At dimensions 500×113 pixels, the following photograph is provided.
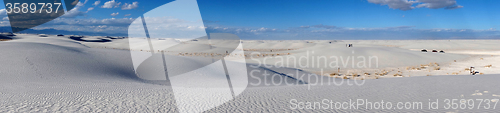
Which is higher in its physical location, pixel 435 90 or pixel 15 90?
pixel 15 90

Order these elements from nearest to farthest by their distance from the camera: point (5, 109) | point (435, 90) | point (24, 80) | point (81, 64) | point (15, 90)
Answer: point (5, 109) < point (15, 90) < point (435, 90) < point (24, 80) < point (81, 64)

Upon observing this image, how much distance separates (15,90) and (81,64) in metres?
6.08

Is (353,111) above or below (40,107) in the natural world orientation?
below

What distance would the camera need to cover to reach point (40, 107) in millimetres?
6398

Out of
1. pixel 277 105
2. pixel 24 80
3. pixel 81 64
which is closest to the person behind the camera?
pixel 277 105

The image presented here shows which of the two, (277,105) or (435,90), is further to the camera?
(435,90)

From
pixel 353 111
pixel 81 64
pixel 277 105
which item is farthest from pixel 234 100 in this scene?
pixel 81 64

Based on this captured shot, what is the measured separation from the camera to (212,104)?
752 cm

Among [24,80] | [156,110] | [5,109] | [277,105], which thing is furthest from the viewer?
[24,80]

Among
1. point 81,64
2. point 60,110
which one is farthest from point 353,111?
point 81,64

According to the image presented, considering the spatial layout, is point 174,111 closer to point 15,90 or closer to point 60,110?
point 60,110

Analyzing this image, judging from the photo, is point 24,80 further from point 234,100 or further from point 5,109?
point 234,100

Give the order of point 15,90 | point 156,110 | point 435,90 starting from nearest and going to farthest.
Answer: point 156,110 → point 15,90 → point 435,90

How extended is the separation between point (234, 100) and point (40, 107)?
5.05m
